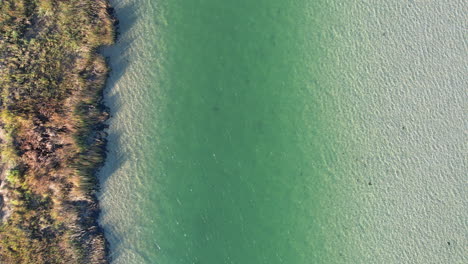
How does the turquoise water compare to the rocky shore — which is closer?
the rocky shore

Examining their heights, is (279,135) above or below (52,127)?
above

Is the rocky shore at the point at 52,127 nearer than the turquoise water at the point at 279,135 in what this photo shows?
Yes

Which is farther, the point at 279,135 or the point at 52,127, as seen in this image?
the point at 279,135

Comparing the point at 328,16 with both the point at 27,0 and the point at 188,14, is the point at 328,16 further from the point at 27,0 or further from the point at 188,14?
the point at 27,0
